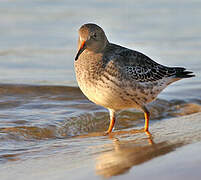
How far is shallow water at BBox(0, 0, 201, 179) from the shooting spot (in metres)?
8.09

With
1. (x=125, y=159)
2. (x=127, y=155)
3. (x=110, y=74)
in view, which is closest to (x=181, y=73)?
(x=110, y=74)

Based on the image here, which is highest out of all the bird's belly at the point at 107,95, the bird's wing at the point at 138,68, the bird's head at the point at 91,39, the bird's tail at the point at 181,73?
the bird's head at the point at 91,39

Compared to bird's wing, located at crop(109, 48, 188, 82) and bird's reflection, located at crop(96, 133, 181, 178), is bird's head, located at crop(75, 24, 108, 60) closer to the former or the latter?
bird's wing, located at crop(109, 48, 188, 82)

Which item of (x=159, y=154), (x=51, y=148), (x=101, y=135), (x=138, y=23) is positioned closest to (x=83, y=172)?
(x=159, y=154)

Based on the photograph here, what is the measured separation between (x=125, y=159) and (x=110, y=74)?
2148 mm

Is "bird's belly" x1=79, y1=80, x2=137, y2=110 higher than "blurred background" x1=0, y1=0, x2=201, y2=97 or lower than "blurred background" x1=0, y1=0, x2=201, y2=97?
lower

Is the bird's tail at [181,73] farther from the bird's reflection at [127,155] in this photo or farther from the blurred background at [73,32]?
the blurred background at [73,32]

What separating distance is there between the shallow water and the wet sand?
0.06m

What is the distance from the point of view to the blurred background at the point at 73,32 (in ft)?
39.9

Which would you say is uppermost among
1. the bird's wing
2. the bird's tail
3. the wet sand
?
the bird's wing

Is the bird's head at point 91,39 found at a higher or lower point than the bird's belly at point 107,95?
higher

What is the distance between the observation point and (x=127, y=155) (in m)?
6.34

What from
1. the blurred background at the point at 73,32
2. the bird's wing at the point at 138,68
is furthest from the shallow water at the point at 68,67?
the bird's wing at the point at 138,68

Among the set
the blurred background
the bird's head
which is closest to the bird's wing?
the bird's head
